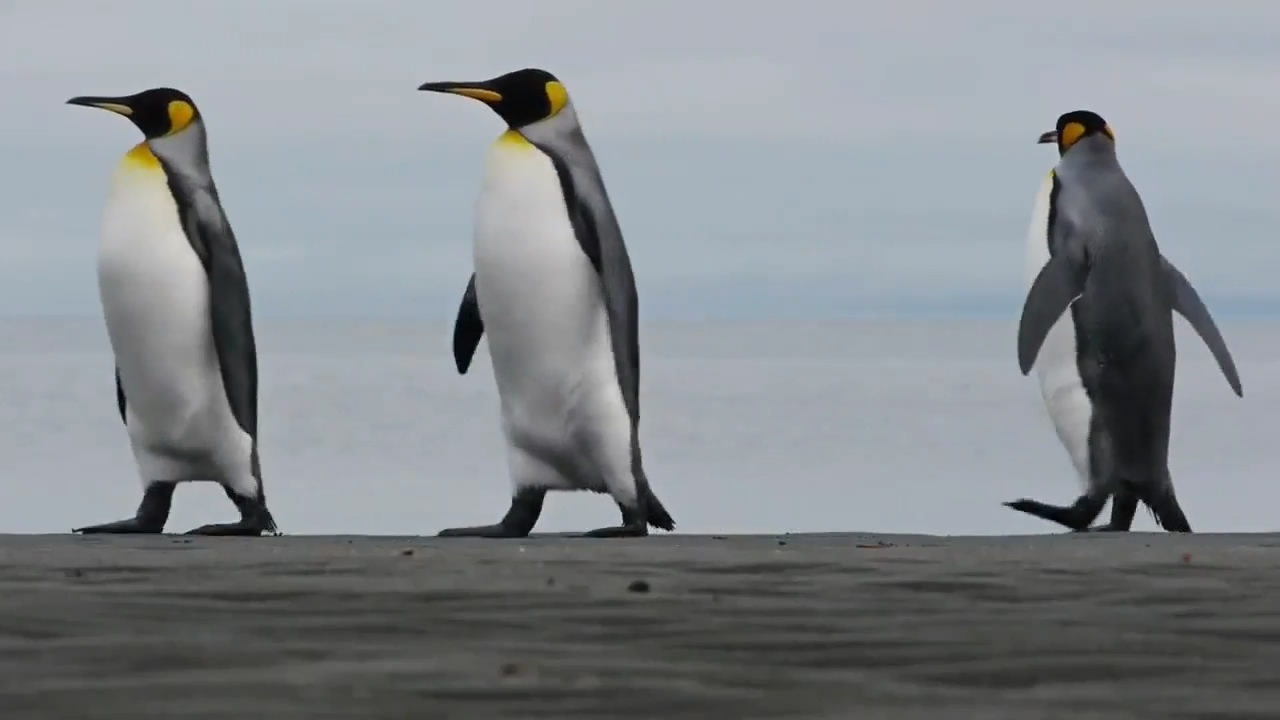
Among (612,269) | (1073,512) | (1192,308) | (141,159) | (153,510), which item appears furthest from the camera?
(1192,308)

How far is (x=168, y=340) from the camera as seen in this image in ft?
28.6

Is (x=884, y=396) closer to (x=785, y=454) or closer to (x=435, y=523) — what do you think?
(x=785, y=454)

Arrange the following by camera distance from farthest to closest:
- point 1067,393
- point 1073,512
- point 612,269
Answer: point 1067,393 → point 1073,512 → point 612,269

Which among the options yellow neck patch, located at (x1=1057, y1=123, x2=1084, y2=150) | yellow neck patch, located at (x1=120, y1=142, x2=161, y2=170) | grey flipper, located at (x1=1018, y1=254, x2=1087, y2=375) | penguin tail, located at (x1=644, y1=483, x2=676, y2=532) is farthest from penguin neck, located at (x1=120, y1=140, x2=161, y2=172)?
yellow neck patch, located at (x1=1057, y1=123, x2=1084, y2=150)

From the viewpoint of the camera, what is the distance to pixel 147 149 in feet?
29.5

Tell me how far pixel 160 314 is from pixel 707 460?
49.3ft

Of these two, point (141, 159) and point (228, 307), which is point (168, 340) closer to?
point (228, 307)

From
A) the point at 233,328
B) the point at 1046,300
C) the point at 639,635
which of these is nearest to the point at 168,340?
the point at 233,328

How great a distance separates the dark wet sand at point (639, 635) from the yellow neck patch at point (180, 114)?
9.13 ft

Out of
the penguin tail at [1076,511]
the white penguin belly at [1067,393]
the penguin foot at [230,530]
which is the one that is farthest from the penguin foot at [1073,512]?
the penguin foot at [230,530]

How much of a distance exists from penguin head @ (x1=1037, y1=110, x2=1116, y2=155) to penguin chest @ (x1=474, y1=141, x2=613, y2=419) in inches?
98.3

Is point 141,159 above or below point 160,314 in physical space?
above

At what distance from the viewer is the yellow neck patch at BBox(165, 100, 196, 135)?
29.7 feet

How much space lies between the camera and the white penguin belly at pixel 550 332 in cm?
834
